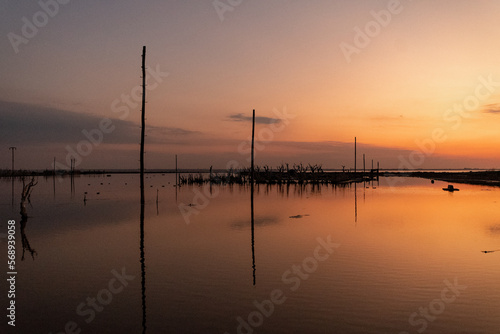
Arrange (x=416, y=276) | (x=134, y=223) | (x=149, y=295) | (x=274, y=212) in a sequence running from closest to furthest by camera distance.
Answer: (x=149, y=295), (x=416, y=276), (x=134, y=223), (x=274, y=212)

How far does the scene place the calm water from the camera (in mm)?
8141

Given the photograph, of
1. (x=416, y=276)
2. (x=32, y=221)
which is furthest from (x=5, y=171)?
(x=416, y=276)

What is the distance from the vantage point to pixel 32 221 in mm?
22500

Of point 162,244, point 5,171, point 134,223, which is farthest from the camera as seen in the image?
point 5,171

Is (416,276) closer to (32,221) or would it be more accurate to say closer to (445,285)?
(445,285)

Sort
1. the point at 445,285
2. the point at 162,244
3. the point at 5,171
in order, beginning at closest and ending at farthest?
1. the point at 445,285
2. the point at 162,244
3. the point at 5,171

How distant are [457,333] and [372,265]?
16.4 feet

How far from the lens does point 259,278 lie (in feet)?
36.9

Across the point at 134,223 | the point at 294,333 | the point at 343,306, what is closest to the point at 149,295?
the point at 294,333

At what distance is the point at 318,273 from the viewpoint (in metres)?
11.7

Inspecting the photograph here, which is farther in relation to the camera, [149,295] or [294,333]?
[149,295]

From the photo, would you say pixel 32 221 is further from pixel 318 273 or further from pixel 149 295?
pixel 318 273

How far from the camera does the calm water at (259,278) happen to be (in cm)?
814

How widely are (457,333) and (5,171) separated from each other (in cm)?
13464
